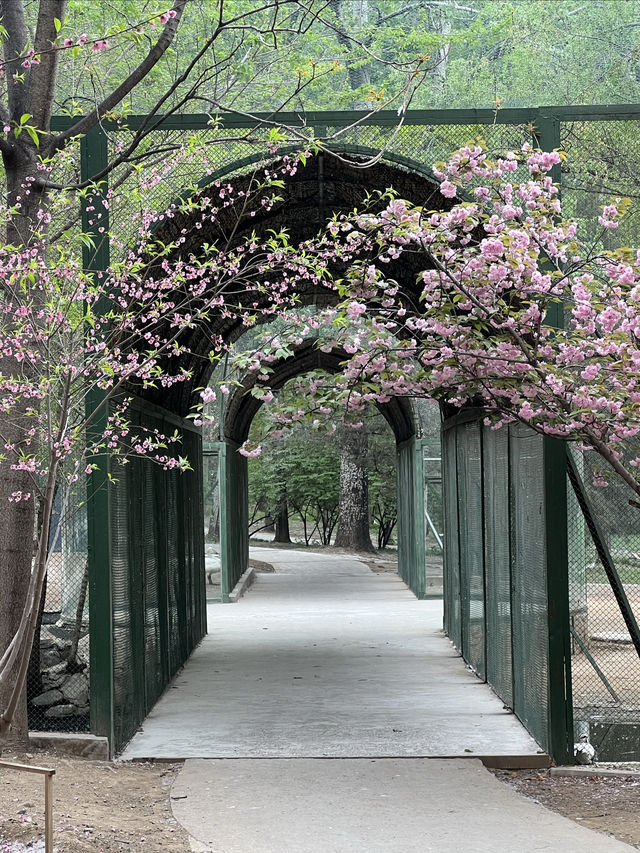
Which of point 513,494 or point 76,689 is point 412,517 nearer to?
point 76,689

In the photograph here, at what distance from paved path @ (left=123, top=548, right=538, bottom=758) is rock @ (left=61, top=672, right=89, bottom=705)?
59 centimetres

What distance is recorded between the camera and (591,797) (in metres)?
5.81

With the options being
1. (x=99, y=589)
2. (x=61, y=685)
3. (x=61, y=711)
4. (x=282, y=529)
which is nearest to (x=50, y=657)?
(x=61, y=685)

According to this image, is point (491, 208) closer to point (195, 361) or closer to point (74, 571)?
point (195, 361)

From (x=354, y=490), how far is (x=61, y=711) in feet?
69.8

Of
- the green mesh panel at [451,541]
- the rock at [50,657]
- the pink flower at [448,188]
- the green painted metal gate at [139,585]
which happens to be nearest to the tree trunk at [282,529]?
the green mesh panel at [451,541]

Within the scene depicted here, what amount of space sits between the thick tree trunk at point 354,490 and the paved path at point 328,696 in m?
14.0

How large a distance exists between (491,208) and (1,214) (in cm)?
312

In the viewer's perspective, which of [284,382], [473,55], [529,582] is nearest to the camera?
[529,582]

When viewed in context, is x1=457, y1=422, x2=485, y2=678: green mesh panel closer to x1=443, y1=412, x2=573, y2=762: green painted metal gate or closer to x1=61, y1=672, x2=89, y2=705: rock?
x1=443, y1=412, x2=573, y2=762: green painted metal gate

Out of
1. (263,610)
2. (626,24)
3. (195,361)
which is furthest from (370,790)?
(626,24)

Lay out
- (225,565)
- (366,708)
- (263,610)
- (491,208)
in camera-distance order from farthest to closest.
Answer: (225,565)
(263,610)
(366,708)
(491,208)

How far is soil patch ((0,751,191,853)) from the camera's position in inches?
185

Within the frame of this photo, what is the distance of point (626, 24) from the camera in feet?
80.4
